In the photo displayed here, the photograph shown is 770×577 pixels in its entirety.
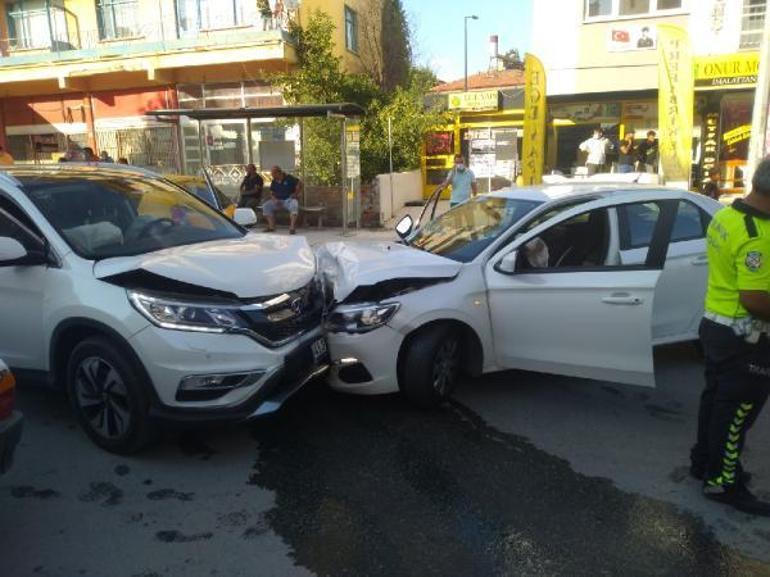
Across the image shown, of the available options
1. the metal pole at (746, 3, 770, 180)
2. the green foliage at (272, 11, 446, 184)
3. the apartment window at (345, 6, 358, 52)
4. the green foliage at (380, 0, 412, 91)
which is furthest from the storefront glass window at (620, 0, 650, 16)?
the green foliage at (380, 0, 412, 91)

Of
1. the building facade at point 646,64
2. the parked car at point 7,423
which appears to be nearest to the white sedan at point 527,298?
the parked car at point 7,423

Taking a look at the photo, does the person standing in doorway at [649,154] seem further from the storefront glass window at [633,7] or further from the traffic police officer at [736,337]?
the traffic police officer at [736,337]

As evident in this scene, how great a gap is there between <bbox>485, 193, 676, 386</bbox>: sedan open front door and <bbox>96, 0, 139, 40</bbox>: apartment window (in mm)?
18602

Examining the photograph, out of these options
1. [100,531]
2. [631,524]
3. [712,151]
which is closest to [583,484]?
[631,524]

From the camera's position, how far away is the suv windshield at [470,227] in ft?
15.9

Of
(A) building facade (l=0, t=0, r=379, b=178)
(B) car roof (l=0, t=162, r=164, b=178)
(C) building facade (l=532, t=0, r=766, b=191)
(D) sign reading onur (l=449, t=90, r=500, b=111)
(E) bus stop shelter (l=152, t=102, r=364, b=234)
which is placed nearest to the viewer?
(B) car roof (l=0, t=162, r=164, b=178)

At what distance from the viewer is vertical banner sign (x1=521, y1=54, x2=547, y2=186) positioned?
13.0m

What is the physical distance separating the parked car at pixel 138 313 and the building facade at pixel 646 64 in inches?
542

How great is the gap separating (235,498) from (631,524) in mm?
2075

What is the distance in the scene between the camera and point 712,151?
15.8 metres

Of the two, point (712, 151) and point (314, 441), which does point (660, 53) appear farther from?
point (314, 441)

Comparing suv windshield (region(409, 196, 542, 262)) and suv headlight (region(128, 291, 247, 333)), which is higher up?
suv windshield (region(409, 196, 542, 262))

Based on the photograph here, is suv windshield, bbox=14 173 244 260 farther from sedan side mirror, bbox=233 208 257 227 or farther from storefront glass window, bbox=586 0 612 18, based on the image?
storefront glass window, bbox=586 0 612 18

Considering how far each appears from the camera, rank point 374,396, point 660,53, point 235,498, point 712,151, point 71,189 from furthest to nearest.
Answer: point 712,151 < point 660,53 < point 374,396 < point 71,189 < point 235,498
